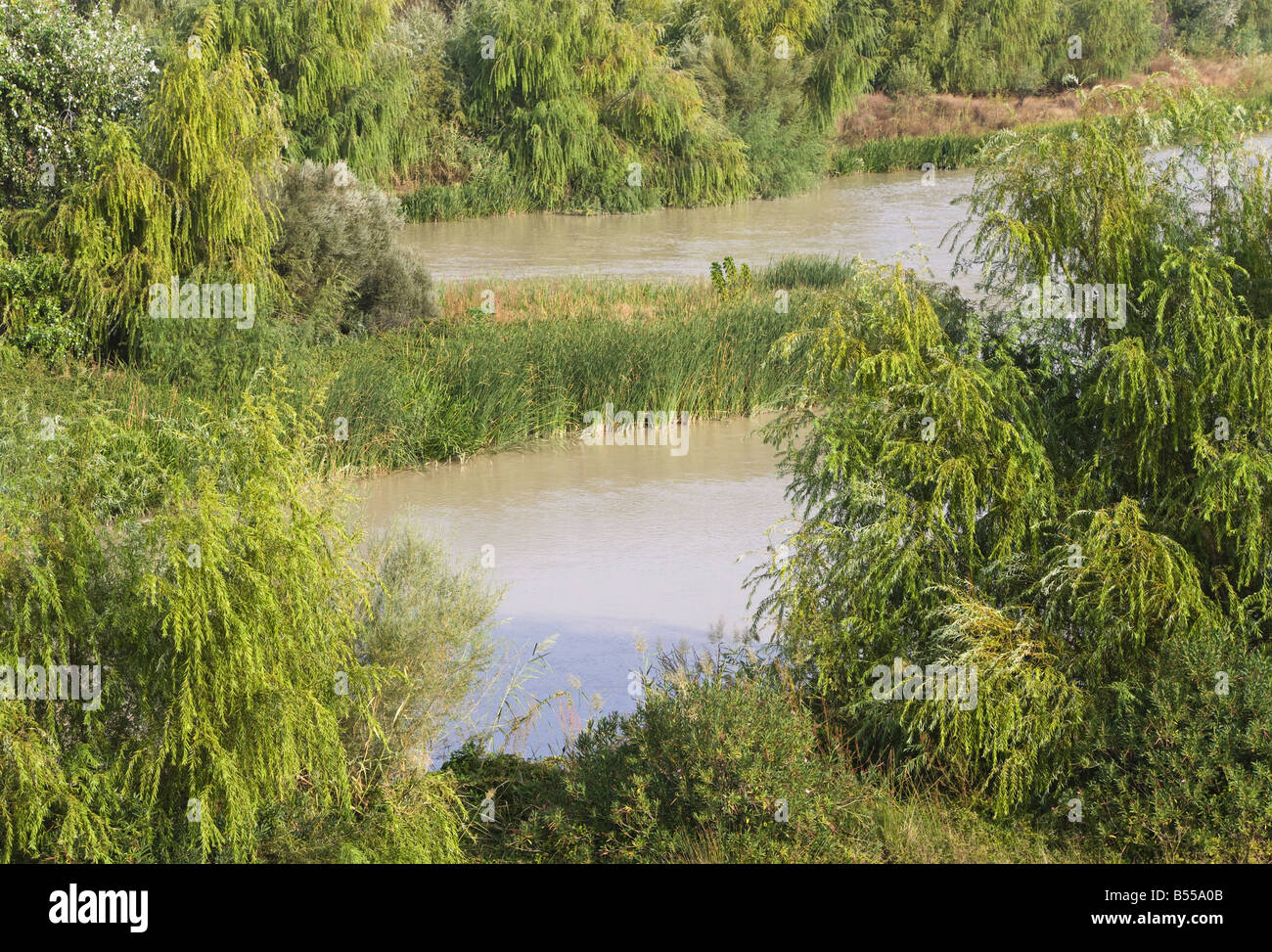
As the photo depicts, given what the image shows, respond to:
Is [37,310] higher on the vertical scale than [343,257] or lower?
lower

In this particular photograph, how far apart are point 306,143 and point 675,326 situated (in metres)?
18.3

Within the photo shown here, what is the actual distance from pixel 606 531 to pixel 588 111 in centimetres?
2558

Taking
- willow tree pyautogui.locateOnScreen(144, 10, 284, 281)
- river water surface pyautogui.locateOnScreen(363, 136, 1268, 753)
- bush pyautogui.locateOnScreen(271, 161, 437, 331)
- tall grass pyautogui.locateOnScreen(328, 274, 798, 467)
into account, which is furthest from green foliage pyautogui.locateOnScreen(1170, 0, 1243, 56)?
willow tree pyautogui.locateOnScreen(144, 10, 284, 281)

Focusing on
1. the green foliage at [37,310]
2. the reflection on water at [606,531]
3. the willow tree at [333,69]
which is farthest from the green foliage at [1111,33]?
the green foliage at [37,310]

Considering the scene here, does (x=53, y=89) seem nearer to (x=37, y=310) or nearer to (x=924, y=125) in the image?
(x=37, y=310)

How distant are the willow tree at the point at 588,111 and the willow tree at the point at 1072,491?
2634 cm

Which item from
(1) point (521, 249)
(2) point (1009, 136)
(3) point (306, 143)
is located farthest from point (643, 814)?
(3) point (306, 143)

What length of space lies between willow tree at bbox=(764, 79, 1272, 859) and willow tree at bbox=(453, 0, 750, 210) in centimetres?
2634

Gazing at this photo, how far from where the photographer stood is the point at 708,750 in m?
5.46

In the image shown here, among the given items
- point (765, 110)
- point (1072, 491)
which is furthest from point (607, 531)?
point (765, 110)

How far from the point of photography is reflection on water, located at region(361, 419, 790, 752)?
820cm

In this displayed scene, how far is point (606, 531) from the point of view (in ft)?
34.2

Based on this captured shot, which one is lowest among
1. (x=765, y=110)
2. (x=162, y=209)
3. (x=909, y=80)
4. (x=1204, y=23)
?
(x=162, y=209)

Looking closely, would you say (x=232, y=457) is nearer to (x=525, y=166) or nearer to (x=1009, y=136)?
(x=1009, y=136)
